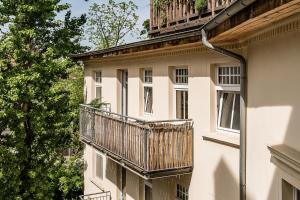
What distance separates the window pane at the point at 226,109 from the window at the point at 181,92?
1.82 m

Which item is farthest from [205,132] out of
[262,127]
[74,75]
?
[74,75]

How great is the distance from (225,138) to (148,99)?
522 centimetres

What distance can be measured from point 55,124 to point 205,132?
488 inches

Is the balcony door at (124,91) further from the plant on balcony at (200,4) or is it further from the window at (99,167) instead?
the plant on balcony at (200,4)

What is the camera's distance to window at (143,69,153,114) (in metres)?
13.3

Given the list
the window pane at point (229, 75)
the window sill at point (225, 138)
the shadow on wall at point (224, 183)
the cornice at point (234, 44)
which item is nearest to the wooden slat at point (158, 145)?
the window sill at point (225, 138)

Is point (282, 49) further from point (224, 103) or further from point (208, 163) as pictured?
point (208, 163)

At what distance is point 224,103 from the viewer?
911 cm

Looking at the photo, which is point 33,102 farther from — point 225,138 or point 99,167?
point 225,138

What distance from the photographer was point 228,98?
29.4 ft

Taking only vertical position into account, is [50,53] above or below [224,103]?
above

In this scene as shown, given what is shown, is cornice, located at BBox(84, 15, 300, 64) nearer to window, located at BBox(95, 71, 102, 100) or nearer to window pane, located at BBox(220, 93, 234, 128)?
window pane, located at BBox(220, 93, 234, 128)

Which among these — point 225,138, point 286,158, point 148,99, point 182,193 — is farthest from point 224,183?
point 148,99

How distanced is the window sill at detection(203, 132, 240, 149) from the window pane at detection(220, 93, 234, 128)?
0.85ft
